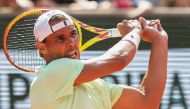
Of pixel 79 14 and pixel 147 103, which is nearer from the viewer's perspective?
pixel 147 103

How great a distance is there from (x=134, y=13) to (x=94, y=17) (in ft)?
1.42

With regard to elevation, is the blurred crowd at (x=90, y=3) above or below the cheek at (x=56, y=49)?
below

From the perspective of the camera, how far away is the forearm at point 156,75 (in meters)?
3.66

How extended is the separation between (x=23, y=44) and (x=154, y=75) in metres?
2.01

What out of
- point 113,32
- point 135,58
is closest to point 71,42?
point 113,32

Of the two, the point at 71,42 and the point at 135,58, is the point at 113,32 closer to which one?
the point at 71,42

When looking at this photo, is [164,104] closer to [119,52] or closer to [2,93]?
[2,93]

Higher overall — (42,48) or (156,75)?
(42,48)

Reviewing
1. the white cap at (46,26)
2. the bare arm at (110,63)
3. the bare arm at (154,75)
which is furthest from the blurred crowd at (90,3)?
the bare arm at (110,63)

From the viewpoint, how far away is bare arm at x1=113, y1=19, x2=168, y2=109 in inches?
144

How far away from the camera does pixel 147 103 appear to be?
3699 mm

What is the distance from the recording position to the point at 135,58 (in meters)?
7.10

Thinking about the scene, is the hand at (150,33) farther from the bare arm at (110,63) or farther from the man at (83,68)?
the bare arm at (110,63)

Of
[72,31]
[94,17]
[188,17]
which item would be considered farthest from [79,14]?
[72,31]
